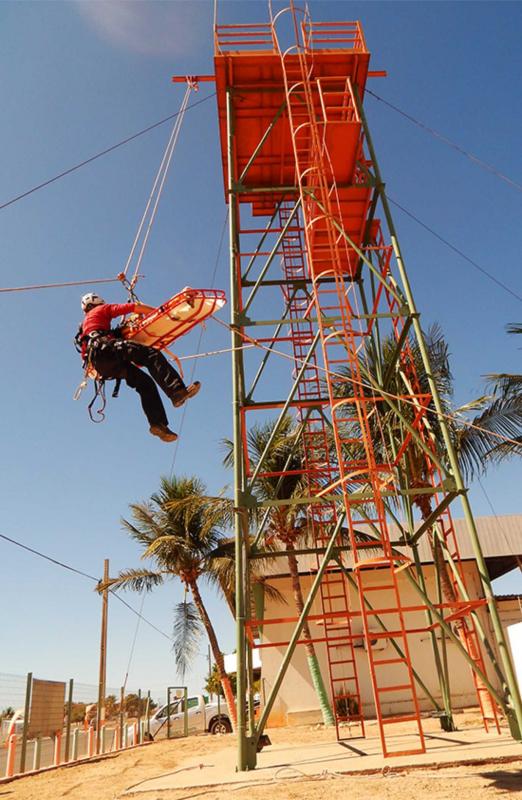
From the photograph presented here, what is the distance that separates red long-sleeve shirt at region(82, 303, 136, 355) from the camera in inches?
306

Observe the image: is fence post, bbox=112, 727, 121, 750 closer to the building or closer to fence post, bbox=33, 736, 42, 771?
the building

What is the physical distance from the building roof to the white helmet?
47.7 feet

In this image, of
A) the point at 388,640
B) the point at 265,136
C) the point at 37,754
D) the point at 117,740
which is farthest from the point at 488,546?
the point at 265,136

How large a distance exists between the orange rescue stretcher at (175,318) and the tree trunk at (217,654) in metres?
14.6

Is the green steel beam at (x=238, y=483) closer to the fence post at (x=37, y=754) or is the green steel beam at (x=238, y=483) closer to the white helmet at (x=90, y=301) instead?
the white helmet at (x=90, y=301)

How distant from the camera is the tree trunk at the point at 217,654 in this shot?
1900 cm

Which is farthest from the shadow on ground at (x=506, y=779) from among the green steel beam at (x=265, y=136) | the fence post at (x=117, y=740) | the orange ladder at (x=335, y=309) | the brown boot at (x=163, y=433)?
the fence post at (x=117, y=740)

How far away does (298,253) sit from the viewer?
12.6 meters

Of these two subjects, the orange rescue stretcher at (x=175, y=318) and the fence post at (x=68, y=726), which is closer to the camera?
the orange rescue stretcher at (x=175, y=318)

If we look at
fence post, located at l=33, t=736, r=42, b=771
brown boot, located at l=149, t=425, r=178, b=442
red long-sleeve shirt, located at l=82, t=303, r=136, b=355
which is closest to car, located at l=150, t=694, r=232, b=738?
fence post, located at l=33, t=736, r=42, b=771

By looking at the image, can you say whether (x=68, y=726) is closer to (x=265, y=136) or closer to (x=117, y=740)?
(x=117, y=740)

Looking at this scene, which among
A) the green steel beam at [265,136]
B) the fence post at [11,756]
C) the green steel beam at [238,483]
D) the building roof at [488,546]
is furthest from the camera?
the building roof at [488,546]

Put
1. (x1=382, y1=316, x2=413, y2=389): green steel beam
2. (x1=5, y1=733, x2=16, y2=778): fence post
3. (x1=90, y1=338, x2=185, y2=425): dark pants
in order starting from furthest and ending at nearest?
1. (x1=5, y1=733, x2=16, y2=778): fence post
2. (x1=382, y1=316, x2=413, y2=389): green steel beam
3. (x1=90, y1=338, x2=185, y2=425): dark pants

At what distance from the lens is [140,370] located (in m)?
7.95
